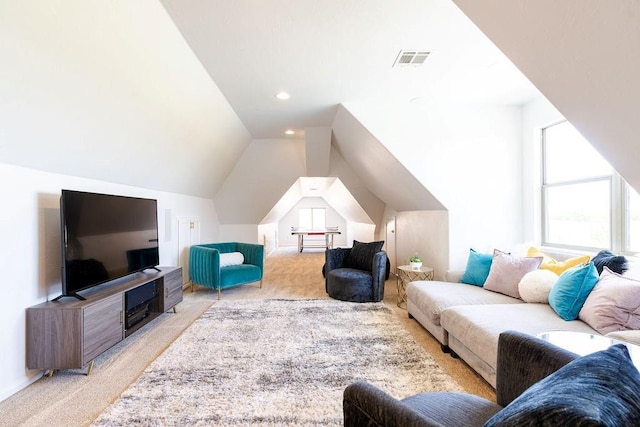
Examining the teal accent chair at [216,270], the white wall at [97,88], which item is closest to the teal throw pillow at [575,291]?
the white wall at [97,88]

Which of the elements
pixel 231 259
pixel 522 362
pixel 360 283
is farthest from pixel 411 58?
pixel 231 259

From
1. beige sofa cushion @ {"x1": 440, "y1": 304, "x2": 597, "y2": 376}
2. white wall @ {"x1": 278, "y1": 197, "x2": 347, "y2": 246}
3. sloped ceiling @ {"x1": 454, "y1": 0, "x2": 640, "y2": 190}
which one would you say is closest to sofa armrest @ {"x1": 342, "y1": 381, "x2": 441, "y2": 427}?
beige sofa cushion @ {"x1": 440, "y1": 304, "x2": 597, "y2": 376}

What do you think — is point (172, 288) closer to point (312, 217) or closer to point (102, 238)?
point (102, 238)

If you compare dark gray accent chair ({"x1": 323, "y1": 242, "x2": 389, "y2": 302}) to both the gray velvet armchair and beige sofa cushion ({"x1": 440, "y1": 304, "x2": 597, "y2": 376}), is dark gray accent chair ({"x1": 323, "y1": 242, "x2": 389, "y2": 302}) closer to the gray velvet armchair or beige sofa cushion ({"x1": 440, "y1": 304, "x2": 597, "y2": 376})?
beige sofa cushion ({"x1": 440, "y1": 304, "x2": 597, "y2": 376})

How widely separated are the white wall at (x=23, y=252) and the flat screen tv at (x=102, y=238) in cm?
20

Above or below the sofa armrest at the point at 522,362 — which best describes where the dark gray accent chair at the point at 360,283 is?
below

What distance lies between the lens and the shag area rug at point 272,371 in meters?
1.77

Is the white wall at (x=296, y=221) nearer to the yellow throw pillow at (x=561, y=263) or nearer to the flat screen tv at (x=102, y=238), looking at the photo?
the flat screen tv at (x=102, y=238)

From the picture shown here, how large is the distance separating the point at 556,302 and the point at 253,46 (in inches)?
121

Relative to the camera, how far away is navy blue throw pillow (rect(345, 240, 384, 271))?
441 centimetres

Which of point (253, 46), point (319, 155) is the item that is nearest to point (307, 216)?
point (319, 155)

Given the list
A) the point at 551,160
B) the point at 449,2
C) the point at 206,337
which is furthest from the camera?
the point at 551,160

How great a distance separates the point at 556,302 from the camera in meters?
2.20

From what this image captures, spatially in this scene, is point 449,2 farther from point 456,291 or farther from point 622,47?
point 456,291
